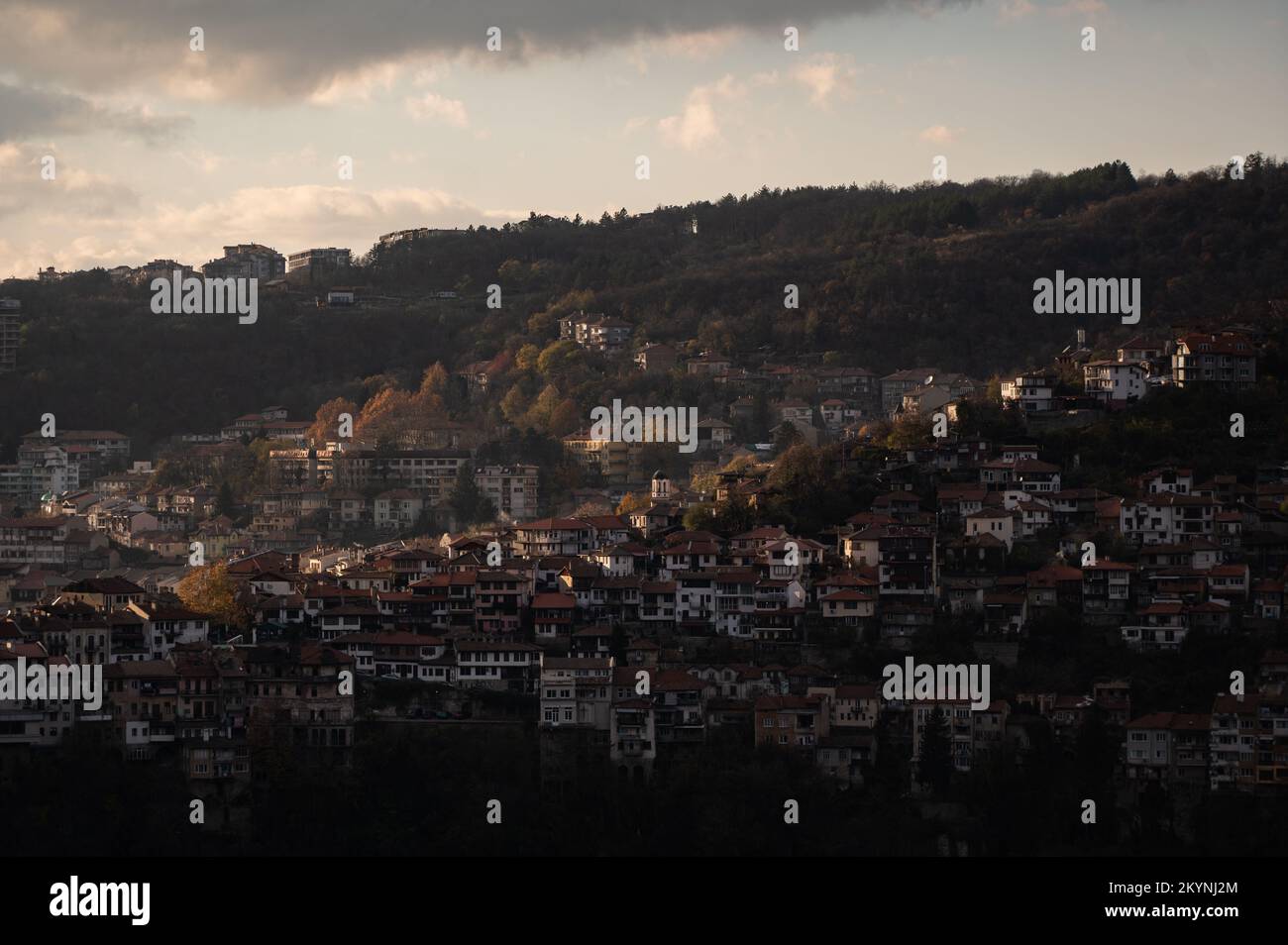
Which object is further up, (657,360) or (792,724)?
(657,360)

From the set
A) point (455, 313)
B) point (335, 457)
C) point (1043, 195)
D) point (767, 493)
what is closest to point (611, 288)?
point (455, 313)

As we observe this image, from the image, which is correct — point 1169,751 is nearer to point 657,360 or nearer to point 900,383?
point 900,383

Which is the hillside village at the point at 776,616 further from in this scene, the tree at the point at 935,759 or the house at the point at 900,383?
the house at the point at 900,383

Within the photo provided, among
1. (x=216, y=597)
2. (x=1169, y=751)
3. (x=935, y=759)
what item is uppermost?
(x=216, y=597)

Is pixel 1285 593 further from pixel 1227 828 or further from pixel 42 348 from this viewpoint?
pixel 42 348

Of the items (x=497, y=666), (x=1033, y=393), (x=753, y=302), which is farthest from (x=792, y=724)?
(x=753, y=302)

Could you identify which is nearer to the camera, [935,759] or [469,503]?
[935,759]

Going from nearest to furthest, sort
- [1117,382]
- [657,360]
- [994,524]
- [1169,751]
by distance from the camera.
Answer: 1. [1169,751]
2. [994,524]
3. [1117,382]
4. [657,360]

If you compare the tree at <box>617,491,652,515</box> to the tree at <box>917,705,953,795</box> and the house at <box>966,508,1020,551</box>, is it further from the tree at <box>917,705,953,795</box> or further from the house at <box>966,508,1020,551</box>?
the tree at <box>917,705,953,795</box>

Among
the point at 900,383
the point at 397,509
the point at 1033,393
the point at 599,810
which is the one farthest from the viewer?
the point at 900,383
